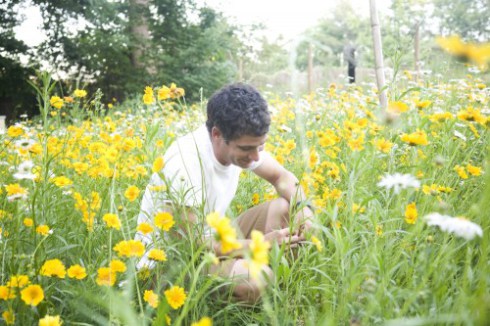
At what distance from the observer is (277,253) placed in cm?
121

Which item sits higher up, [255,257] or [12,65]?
[12,65]

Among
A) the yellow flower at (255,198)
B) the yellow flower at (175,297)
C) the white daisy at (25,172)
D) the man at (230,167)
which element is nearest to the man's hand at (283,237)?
the man at (230,167)

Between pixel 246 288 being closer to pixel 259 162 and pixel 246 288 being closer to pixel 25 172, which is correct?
pixel 259 162

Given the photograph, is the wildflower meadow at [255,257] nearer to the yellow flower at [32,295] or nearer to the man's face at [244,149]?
the yellow flower at [32,295]

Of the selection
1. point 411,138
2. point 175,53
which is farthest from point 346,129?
point 175,53

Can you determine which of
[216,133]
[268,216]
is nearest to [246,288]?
[268,216]

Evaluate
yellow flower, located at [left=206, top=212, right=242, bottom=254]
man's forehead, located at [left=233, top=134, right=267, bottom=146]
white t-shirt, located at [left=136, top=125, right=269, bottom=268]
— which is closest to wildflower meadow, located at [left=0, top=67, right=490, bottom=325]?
yellow flower, located at [left=206, top=212, right=242, bottom=254]

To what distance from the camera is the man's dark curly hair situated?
1529 millimetres

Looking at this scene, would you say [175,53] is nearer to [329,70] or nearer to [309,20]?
[329,70]

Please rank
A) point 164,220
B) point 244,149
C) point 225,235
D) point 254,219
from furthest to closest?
point 254,219 < point 244,149 < point 164,220 < point 225,235

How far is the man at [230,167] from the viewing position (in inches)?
57.6

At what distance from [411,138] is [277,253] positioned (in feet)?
1.75

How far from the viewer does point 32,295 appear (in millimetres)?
1055

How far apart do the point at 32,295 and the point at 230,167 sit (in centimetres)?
92
